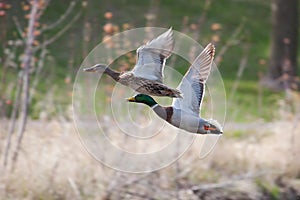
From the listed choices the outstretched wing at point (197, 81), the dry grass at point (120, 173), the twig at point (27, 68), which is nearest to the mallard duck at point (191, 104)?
the outstretched wing at point (197, 81)

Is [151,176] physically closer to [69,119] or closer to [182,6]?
[69,119]

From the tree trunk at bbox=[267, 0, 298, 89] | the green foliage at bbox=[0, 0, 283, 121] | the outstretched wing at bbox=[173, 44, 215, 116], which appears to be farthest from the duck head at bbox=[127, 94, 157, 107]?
the tree trunk at bbox=[267, 0, 298, 89]

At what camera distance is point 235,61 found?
14992mm

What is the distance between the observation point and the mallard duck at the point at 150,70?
2.50m

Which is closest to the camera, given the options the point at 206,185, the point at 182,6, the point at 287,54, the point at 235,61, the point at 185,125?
the point at 185,125

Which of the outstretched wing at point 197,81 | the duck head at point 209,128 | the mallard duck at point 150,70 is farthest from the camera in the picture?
the outstretched wing at point 197,81

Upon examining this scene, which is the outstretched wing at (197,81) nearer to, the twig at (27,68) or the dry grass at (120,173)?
the dry grass at (120,173)

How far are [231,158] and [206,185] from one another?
82cm

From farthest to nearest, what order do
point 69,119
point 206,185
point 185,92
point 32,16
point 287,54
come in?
point 287,54
point 69,119
point 206,185
point 32,16
point 185,92

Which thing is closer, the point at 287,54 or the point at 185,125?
the point at 185,125

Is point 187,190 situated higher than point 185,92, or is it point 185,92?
point 185,92

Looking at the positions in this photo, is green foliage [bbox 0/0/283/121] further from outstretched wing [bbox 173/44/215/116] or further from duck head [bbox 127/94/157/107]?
duck head [bbox 127/94/157/107]

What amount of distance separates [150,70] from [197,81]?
0.29m

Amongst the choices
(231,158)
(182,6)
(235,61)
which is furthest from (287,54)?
(231,158)
